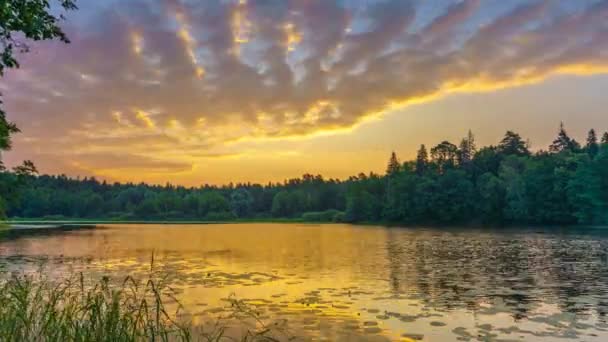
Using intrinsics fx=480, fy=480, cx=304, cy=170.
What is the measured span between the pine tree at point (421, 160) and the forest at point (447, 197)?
0.92ft

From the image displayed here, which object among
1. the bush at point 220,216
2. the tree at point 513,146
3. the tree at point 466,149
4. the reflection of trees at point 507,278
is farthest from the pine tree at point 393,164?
the reflection of trees at point 507,278

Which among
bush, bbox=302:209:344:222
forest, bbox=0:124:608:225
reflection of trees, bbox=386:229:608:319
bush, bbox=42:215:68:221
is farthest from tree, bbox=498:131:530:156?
bush, bbox=42:215:68:221

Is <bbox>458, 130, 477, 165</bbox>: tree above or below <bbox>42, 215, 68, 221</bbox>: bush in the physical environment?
above

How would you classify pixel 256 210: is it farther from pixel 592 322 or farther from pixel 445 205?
pixel 592 322

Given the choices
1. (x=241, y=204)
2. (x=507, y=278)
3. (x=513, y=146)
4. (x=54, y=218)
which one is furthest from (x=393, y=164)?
(x=507, y=278)

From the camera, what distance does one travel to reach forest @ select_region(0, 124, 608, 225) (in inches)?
3366

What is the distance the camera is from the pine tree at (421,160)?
134 metres

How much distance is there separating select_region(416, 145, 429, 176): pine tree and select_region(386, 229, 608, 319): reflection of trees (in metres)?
100

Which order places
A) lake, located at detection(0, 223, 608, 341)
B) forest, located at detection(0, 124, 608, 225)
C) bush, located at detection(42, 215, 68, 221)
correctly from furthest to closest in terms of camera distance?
bush, located at detection(42, 215, 68, 221), forest, located at detection(0, 124, 608, 225), lake, located at detection(0, 223, 608, 341)

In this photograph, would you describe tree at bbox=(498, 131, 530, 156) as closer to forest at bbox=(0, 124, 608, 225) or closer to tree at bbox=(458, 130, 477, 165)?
forest at bbox=(0, 124, 608, 225)

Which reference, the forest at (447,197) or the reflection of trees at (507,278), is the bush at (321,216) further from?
Result: the reflection of trees at (507,278)

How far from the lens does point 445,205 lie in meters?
104

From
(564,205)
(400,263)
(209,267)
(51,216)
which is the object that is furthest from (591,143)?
(51,216)

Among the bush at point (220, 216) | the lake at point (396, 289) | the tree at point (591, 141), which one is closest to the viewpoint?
the lake at point (396, 289)
